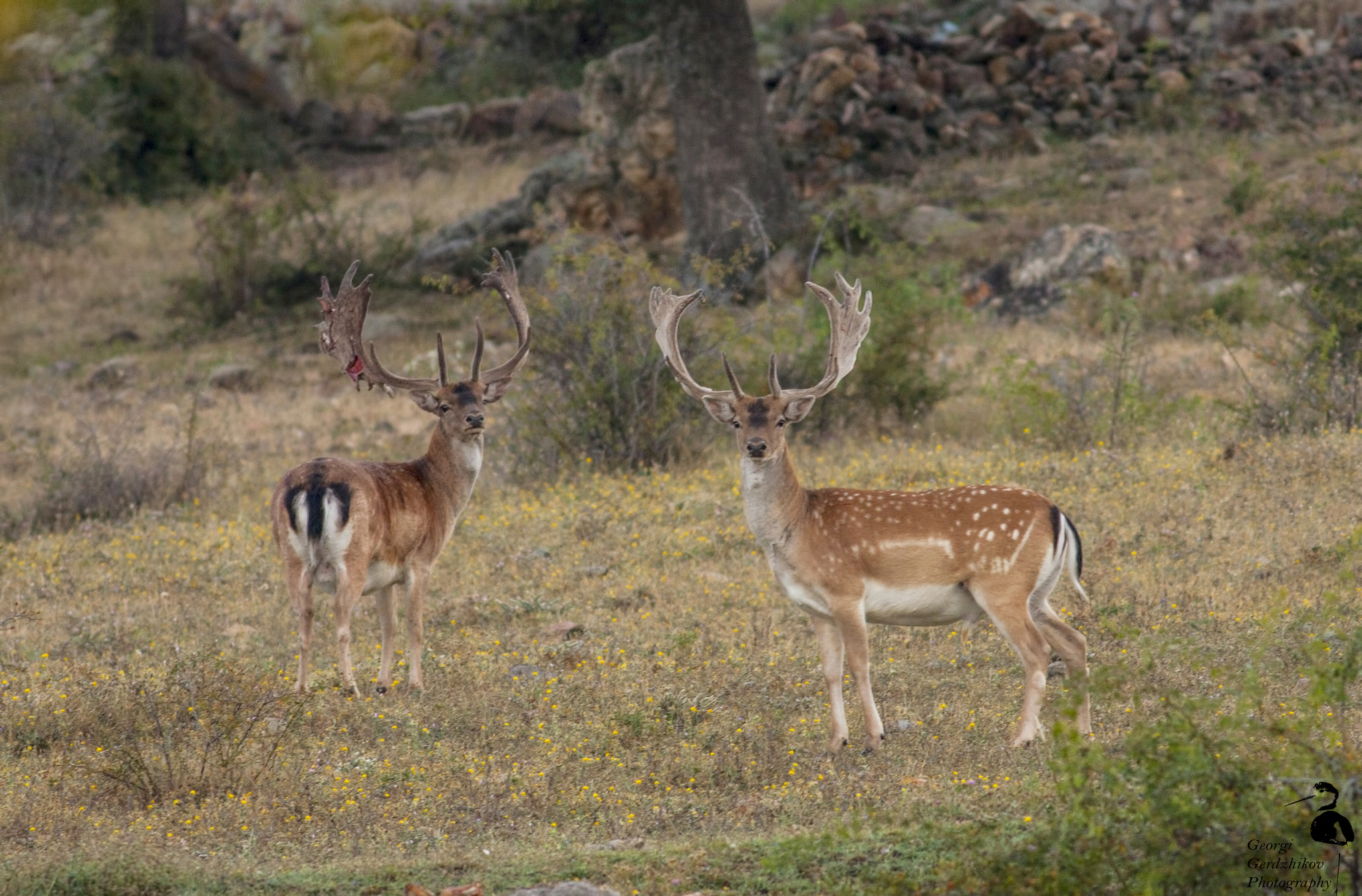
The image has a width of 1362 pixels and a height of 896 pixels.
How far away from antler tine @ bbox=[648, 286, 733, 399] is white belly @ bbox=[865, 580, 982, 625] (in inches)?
54.1

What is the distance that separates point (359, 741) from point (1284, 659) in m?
5.10

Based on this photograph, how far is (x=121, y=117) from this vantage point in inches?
1144

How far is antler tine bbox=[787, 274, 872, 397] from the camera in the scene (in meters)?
9.20

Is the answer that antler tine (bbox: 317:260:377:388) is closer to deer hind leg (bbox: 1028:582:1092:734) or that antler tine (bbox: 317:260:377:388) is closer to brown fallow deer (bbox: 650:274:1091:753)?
brown fallow deer (bbox: 650:274:1091:753)

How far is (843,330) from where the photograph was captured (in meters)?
9.42

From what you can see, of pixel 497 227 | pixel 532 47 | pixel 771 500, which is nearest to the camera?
pixel 771 500

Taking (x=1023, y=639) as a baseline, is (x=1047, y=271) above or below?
below

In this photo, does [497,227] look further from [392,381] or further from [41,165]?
[392,381]

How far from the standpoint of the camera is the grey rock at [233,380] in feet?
64.3

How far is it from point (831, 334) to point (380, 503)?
2715 mm

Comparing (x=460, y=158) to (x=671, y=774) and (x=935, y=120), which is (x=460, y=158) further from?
(x=671, y=774)

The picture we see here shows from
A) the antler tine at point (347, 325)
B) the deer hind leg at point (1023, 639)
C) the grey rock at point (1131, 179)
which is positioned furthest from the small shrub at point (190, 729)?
the grey rock at point (1131, 179)

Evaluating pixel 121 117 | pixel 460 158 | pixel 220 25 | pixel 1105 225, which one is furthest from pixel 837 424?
pixel 220 25

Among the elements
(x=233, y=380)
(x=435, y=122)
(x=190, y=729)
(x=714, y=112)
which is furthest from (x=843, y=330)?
(x=435, y=122)
